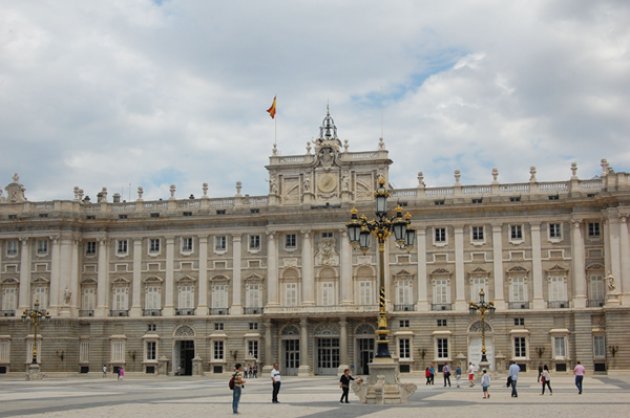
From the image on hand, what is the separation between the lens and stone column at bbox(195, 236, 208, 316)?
244ft

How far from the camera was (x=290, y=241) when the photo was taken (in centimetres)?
7350

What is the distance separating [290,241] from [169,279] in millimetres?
10810

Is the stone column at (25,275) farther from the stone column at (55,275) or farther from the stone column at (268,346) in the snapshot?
the stone column at (268,346)

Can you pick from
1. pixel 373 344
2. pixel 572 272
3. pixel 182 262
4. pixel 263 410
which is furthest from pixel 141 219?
pixel 263 410

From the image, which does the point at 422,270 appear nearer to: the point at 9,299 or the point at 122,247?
the point at 122,247

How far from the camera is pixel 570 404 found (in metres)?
31.9

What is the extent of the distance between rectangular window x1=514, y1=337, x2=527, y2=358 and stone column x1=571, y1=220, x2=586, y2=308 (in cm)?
461

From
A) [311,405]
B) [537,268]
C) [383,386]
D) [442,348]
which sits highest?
[537,268]

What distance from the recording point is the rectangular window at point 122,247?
76.9 m

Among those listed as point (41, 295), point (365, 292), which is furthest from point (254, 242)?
point (41, 295)

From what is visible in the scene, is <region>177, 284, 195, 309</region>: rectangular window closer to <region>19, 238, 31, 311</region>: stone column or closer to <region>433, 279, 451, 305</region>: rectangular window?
<region>19, 238, 31, 311</region>: stone column

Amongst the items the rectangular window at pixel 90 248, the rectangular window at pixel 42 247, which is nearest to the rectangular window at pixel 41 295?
the rectangular window at pixel 42 247

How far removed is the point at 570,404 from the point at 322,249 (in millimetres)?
41834

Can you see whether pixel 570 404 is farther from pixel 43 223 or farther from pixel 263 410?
pixel 43 223
